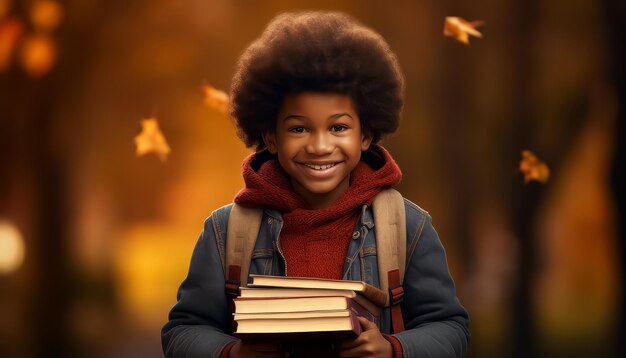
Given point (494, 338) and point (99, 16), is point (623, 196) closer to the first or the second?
point (494, 338)

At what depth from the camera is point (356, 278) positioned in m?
2.96

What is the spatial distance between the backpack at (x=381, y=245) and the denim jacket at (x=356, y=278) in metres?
0.02

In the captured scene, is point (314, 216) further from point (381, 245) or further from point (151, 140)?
point (151, 140)

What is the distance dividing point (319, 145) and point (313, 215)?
20 cm

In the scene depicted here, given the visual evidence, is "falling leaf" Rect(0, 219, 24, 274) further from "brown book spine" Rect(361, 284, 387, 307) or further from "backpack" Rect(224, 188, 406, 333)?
"brown book spine" Rect(361, 284, 387, 307)

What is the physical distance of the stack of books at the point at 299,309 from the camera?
265 cm

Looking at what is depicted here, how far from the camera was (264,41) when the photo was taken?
10.2ft

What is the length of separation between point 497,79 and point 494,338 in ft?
4.45

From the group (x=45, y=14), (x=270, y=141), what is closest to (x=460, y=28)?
(x=45, y=14)

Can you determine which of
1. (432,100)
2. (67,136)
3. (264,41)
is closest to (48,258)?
(67,136)

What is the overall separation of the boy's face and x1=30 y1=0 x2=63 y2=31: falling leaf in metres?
3.06

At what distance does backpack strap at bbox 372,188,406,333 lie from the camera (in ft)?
9.77

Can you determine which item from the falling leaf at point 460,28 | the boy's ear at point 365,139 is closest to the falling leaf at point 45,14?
the falling leaf at point 460,28

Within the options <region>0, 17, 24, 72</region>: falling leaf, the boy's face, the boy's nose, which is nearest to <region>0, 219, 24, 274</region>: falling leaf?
<region>0, 17, 24, 72</region>: falling leaf
